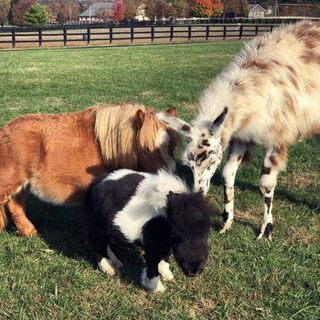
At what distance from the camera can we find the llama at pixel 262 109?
4629 mm

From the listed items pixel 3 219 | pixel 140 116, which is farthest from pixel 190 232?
pixel 3 219

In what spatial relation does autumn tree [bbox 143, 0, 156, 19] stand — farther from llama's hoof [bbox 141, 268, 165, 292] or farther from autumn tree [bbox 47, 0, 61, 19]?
llama's hoof [bbox 141, 268, 165, 292]

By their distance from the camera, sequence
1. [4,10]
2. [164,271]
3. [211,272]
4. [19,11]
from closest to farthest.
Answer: [164,271] < [211,272] < [19,11] < [4,10]

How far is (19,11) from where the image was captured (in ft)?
298

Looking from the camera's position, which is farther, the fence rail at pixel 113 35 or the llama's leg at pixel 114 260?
the fence rail at pixel 113 35

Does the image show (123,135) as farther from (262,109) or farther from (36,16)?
(36,16)

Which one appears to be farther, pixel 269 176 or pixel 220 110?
pixel 269 176

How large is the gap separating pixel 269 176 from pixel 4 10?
327 ft

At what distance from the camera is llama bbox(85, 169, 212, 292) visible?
3.52 metres

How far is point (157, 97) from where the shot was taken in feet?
43.5

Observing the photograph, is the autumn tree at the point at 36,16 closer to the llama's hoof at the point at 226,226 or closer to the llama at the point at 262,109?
the llama at the point at 262,109

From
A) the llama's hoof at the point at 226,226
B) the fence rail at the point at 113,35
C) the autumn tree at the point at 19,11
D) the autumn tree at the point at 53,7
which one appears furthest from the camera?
the autumn tree at the point at 53,7

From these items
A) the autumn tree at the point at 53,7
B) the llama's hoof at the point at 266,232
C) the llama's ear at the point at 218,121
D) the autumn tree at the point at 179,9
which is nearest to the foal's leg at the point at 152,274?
the llama's ear at the point at 218,121

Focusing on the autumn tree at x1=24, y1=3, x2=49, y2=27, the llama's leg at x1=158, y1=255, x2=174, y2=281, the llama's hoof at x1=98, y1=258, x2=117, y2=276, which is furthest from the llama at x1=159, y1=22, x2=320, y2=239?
the autumn tree at x1=24, y1=3, x2=49, y2=27
